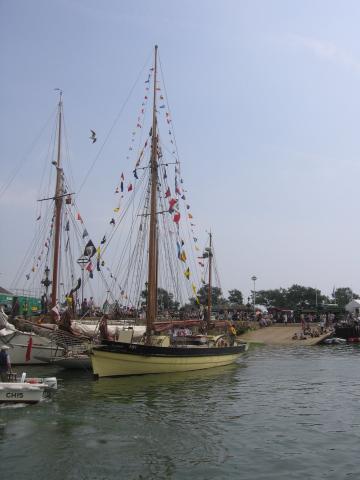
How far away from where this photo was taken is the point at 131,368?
89.2 ft

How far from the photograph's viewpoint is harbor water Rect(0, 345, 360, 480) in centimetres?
1234

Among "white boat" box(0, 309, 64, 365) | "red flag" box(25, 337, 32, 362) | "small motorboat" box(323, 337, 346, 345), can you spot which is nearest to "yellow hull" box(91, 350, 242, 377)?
"red flag" box(25, 337, 32, 362)

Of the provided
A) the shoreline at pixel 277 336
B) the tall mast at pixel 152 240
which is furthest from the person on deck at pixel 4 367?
the shoreline at pixel 277 336

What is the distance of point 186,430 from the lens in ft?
52.2

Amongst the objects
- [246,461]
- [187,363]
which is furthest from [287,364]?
[246,461]

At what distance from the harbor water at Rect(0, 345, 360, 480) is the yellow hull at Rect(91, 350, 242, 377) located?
63 cm

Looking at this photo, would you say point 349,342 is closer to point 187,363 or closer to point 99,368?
point 187,363

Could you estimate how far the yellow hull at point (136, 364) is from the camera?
86.2ft

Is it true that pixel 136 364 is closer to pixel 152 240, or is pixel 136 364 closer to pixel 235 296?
pixel 152 240

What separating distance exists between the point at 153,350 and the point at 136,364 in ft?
3.86

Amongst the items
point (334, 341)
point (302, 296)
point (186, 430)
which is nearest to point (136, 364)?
point (186, 430)

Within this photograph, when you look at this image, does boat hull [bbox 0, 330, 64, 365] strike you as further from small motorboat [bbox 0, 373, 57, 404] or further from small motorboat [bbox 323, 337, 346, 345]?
small motorboat [bbox 323, 337, 346, 345]

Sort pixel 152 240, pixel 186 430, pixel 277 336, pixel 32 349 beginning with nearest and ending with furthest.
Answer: pixel 186 430
pixel 152 240
pixel 32 349
pixel 277 336

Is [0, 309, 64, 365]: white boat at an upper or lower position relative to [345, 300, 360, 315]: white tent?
lower
